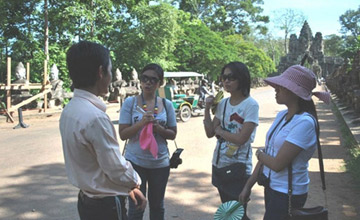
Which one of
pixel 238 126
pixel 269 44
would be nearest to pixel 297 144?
pixel 238 126

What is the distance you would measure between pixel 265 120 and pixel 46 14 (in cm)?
1253

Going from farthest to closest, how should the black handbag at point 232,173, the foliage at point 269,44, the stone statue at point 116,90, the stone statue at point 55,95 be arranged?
Result: the foliage at point 269,44 < the stone statue at point 116,90 < the stone statue at point 55,95 < the black handbag at point 232,173

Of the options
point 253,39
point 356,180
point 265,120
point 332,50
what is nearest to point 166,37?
point 265,120

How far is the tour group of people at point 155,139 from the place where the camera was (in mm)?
1537

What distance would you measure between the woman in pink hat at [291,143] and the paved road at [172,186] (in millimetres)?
1780

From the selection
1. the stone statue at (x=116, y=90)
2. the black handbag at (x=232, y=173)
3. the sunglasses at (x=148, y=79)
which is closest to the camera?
the black handbag at (x=232, y=173)

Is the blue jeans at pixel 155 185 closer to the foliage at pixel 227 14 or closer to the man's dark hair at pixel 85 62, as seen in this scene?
the man's dark hair at pixel 85 62

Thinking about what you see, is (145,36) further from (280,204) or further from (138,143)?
(280,204)

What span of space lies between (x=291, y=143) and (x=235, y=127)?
736 mm

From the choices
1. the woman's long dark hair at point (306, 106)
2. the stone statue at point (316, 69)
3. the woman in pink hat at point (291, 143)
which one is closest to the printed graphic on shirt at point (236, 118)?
the woman in pink hat at point (291, 143)

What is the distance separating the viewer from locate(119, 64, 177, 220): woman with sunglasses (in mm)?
2611

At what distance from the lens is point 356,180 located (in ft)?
15.0

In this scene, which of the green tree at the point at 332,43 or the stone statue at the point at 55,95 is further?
the green tree at the point at 332,43

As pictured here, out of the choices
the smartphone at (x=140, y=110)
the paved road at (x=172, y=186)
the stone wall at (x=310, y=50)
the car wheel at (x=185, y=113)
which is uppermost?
the stone wall at (x=310, y=50)
